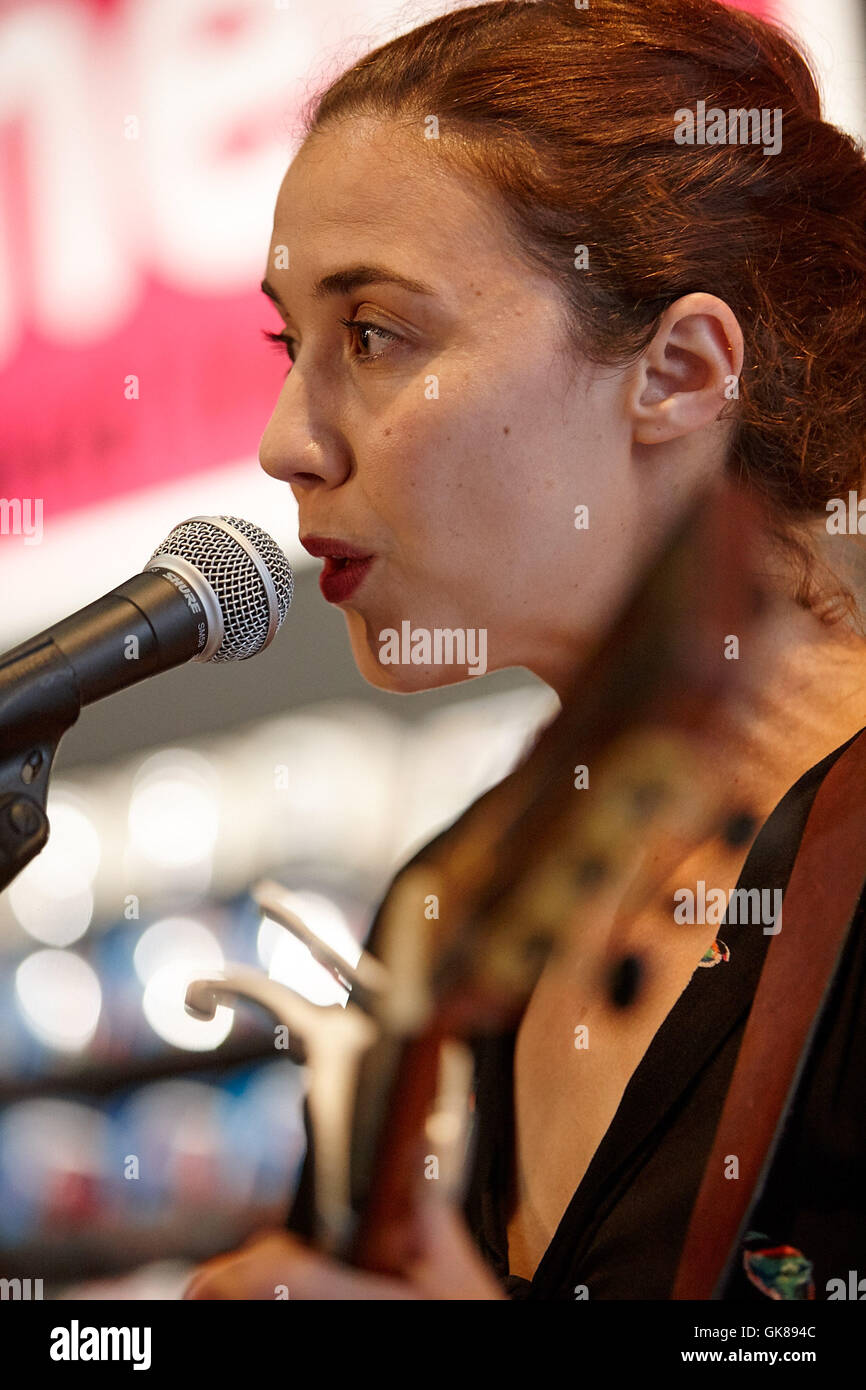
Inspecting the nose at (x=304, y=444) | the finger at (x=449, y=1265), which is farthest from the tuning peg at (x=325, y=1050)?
the nose at (x=304, y=444)

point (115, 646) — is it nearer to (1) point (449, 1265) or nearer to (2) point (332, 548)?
(2) point (332, 548)

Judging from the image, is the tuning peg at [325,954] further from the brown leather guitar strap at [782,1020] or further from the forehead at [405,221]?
the forehead at [405,221]

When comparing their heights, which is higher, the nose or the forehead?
the forehead

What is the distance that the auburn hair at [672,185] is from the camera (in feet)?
3.00

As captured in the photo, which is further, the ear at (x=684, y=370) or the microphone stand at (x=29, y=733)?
the ear at (x=684, y=370)

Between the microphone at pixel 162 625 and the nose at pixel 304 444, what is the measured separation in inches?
7.7

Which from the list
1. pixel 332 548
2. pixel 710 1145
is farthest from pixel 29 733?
pixel 710 1145

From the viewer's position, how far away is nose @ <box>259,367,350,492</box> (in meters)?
0.95

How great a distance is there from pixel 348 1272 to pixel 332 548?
580mm

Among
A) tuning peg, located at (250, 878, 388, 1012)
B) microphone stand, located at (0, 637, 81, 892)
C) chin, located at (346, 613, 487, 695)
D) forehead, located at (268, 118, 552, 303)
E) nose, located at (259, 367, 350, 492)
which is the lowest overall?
tuning peg, located at (250, 878, 388, 1012)

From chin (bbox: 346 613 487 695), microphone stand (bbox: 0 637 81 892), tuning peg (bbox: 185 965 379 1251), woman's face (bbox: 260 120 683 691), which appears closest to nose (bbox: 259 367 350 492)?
woman's face (bbox: 260 120 683 691)

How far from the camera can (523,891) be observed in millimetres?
1134

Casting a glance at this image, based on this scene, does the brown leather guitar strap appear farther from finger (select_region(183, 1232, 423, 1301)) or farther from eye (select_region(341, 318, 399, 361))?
eye (select_region(341, 318, 399, 361))
